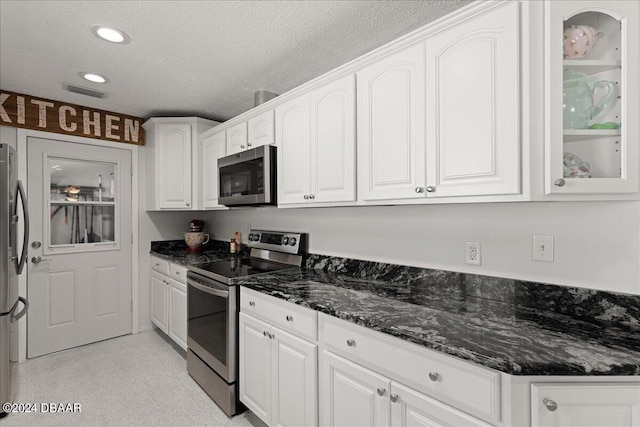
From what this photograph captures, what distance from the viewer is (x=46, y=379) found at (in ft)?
8.21

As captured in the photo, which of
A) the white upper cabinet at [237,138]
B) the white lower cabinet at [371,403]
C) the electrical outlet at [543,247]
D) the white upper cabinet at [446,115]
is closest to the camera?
the white lower cabinet at [371,403]

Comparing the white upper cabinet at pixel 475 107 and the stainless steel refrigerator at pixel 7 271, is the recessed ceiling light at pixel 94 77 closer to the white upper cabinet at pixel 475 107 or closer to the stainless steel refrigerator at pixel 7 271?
the stainless steel refrigerator at pixel 7 271

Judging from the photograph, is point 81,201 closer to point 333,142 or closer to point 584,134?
point 333,142

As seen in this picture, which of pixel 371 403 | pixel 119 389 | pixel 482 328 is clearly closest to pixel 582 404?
pixel 482 328

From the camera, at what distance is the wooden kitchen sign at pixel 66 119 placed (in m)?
2.65

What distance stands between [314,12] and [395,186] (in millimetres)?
971

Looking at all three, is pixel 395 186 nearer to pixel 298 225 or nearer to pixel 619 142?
pixel 619 142

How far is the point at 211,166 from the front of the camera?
299 centimetres

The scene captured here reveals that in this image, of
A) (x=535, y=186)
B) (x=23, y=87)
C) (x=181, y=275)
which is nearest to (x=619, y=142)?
(x=535, y=186)

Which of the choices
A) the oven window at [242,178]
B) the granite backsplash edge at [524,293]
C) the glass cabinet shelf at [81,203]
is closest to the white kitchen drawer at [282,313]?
the granite backsplash edge at [524,293]

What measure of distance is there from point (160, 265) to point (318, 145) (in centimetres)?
230

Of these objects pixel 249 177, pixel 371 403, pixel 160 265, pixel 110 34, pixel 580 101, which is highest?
pixel 110 34

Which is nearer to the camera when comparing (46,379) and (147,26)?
(147,26)

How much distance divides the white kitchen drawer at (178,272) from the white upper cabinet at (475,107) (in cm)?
224
